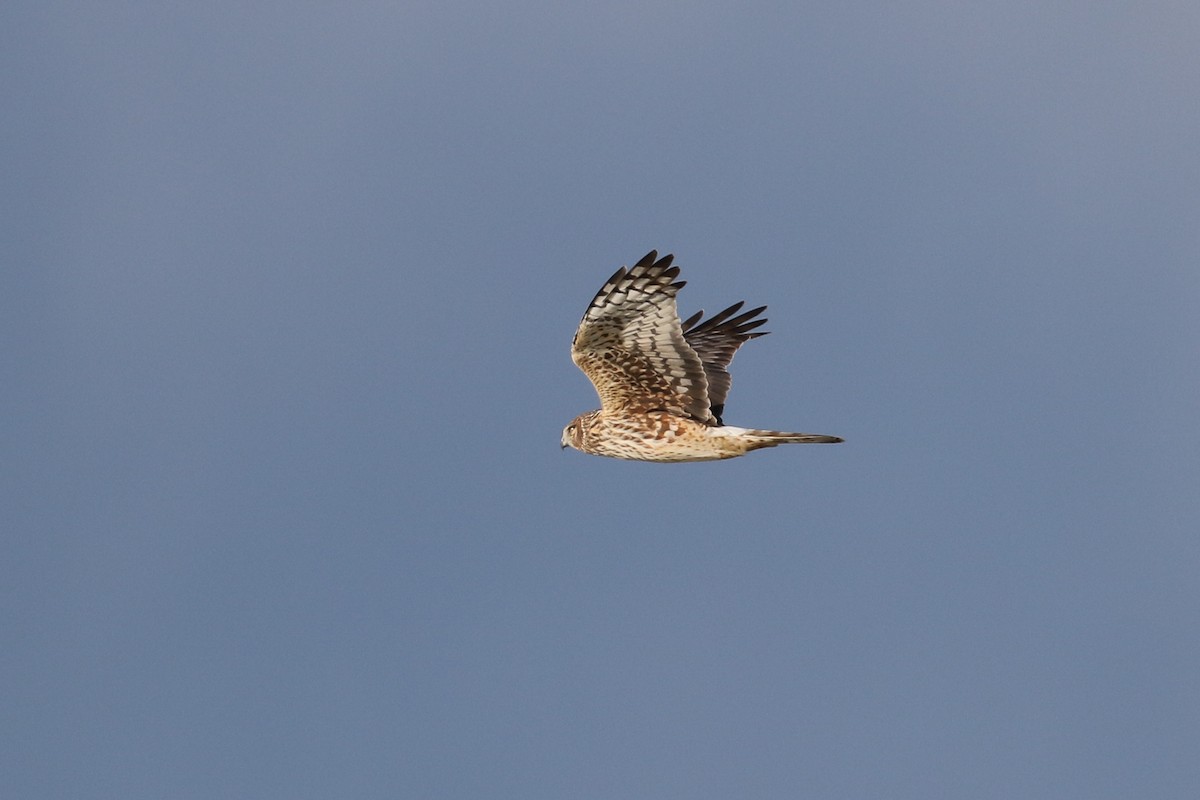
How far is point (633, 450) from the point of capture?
1672 cm

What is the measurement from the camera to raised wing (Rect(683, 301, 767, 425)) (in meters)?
18.1

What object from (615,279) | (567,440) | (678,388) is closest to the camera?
(615,279)

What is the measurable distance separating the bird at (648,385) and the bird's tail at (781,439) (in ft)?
0.03

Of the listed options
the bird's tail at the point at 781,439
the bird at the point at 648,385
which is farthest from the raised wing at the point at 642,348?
the bird's tail at the point at 781,439

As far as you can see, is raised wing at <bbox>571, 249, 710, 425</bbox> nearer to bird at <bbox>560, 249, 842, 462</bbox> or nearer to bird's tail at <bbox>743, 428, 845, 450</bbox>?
bird at <bbox>560, 249, 842, 462</bbox>

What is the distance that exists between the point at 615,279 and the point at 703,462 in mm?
2608

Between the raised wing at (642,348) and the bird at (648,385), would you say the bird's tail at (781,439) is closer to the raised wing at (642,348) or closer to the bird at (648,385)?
the bird at (648,385)

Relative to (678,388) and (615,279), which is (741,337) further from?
(615,279)

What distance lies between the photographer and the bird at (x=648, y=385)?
602 inches

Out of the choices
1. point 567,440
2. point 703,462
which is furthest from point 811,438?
point 567,440

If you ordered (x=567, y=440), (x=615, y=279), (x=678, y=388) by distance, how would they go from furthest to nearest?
1. (x=567, y=440)
2. (x=678, y=388)
3. (x=615, y=279)

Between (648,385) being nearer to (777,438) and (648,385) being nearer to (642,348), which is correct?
(642,348)

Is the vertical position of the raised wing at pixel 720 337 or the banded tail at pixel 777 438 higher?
the raised wing at pixel 720 337

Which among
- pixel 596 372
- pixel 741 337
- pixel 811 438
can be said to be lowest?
pixel 811 438
